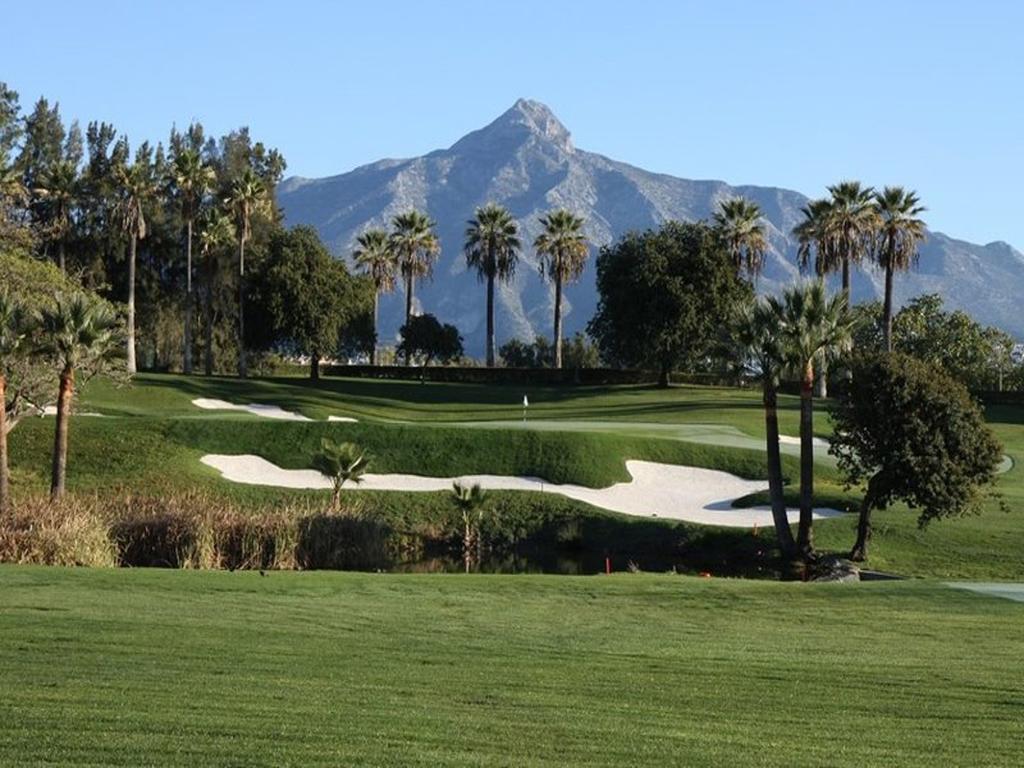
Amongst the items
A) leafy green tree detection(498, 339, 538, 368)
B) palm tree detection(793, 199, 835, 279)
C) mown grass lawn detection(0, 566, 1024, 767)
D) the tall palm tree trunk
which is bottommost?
mown grass lawn detection(0, 566, 1024, 767)

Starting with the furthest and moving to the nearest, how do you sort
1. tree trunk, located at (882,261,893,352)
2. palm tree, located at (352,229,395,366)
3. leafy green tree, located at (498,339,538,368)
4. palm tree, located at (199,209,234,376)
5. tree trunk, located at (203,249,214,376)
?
leafy green tree, located at (498,339,538,368)
palm tree, located at (352,229,395,366)
tree trunk, located at (203,249,214,376)
palm tree, located at (199,209,234,376)
tree trunk, located at (882,261,893,352)

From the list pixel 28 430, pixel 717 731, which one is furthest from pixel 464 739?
pixel 28 430

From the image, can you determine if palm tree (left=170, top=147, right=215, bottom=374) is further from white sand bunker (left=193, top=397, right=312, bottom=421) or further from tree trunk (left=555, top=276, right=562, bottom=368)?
white sand bunker (left=193, top=397, right=312, bottom=421)

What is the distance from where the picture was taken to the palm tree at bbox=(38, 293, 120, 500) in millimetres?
34094

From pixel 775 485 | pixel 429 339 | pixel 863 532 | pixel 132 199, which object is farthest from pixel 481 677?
pixel 429 339

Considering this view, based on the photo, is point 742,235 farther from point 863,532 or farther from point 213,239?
point 863,532

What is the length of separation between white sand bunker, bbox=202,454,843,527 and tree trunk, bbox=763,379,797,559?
288 cm

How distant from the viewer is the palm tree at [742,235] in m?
86.8

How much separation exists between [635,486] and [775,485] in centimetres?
739

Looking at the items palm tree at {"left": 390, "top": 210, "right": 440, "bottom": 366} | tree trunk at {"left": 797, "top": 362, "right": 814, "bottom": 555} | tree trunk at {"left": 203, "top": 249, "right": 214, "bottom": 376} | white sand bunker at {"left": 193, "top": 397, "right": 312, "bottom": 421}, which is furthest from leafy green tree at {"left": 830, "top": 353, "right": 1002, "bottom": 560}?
palm tree at {"left": 390, "top": 210, "right": 440, "bottom": 366}

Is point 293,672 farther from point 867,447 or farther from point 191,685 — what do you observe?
point 867,447

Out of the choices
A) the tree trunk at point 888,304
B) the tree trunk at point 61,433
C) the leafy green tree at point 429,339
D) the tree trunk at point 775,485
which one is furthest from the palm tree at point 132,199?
the tree trunk at point 775,485

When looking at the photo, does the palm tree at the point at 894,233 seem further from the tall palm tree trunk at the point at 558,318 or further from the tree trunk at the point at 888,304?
the tall palm tree trunk at the point at 558,318

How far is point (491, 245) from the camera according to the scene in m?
97.2
